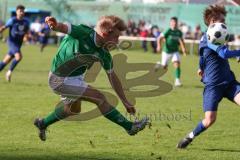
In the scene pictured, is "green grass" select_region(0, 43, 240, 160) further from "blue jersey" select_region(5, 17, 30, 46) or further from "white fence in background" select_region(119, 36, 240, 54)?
"white fence in background" select_region(119, 36, 240, 54)

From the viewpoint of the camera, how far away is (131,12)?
4778 centimetres

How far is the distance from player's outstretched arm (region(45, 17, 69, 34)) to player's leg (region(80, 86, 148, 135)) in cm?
103

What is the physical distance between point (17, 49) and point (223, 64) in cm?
1086

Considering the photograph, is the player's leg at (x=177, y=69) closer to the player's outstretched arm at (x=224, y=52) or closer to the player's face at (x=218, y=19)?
the player's face at (x=218, y=19)

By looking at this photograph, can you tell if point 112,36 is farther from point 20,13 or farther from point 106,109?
point 20,13

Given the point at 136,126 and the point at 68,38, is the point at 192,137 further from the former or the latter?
the point at 68,38

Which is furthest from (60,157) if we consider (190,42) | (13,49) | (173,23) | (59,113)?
(190,42)

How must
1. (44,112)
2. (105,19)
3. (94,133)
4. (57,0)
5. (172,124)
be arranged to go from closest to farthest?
(105,19)
(94,133)
(172,124)
(44,112)
(57,0)

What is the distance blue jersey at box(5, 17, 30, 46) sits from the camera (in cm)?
1917

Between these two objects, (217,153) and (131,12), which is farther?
(131,12)

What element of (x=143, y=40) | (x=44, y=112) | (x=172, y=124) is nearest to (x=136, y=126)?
(x=172, y=124)

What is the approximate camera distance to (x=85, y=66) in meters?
8.83

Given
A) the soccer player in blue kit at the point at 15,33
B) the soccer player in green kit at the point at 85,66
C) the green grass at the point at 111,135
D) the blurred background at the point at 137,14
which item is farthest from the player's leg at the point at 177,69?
the blurred background at the point at 137,14

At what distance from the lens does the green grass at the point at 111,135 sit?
28.5 ft
